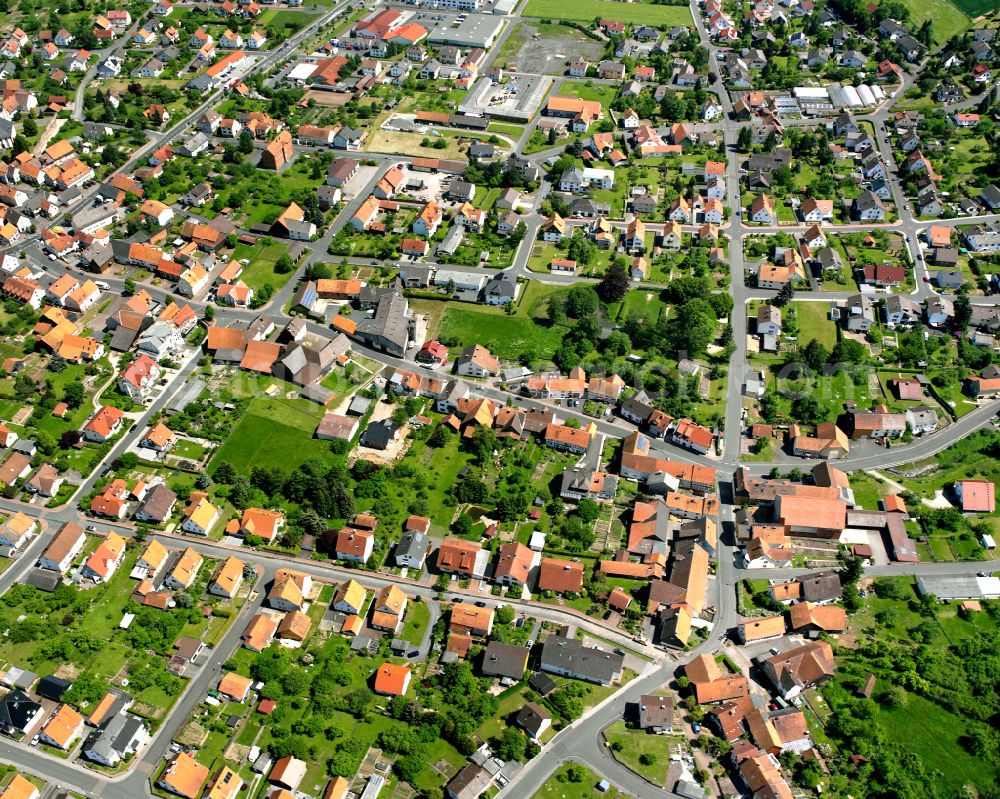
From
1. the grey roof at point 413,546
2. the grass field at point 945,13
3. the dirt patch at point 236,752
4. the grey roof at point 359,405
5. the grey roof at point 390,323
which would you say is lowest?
the dirt patch at point 236,752

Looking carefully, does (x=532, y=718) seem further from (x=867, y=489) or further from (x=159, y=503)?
(x=867, y=489)

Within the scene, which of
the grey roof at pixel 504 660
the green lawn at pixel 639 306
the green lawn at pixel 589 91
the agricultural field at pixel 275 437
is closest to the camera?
the grey roof at pixel 504 660

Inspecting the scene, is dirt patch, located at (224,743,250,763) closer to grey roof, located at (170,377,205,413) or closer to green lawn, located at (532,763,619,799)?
green lawn, located at (532,763,619,799)

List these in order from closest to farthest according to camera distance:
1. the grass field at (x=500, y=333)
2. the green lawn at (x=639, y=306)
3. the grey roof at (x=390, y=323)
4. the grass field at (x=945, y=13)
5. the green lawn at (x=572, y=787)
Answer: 1. the green lawn at (x=572, y=787)
2. the grey roof at (x=390, y=323)
3. the grass field at (x=500, y=333)
4. the green lawn at (x=639, y=306)
5. the grass field at (x=945, y=13)

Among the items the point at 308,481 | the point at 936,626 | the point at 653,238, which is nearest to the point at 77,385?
the point at 308,481

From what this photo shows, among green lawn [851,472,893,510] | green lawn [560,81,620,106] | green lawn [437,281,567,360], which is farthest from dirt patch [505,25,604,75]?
green lawn [851,472,893,510]

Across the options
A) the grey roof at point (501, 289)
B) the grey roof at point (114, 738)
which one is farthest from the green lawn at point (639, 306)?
the grey roof at point (114, 738)

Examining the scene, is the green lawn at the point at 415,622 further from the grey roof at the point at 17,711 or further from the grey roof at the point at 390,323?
the grey roof at the point at 390,323
